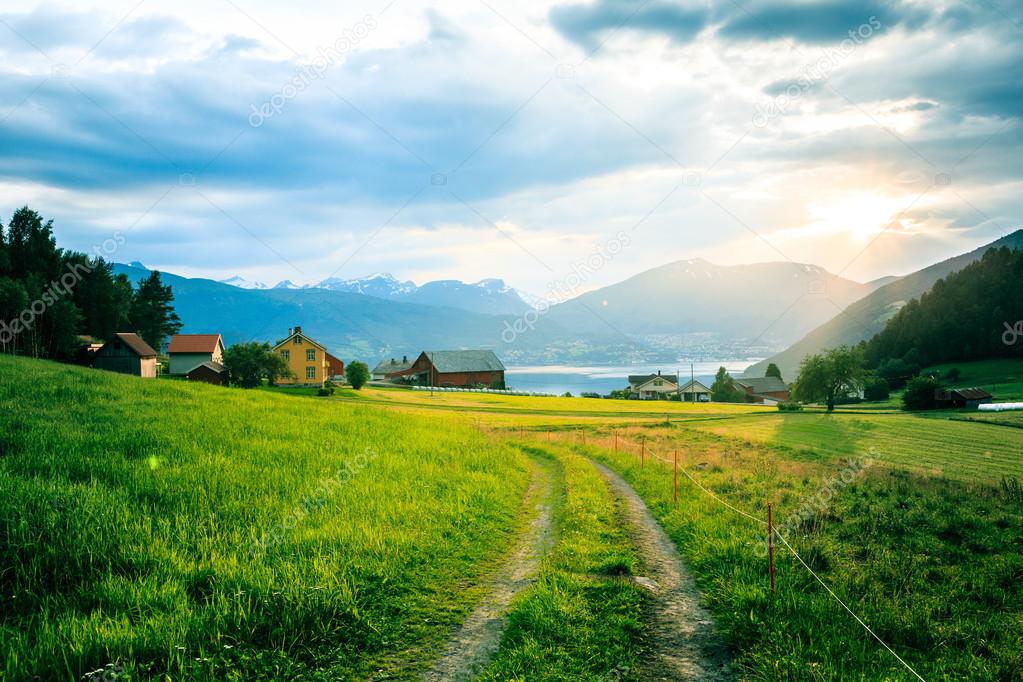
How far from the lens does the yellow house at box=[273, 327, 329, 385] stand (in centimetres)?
9325

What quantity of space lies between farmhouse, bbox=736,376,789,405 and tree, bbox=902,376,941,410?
238ft

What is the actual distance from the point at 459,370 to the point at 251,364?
62.4m

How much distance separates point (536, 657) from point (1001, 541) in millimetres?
13933

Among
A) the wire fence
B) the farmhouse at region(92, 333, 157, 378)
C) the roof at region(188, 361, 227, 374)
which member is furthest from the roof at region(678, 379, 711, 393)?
the farmhouse at region(92, 333, 157, 378)

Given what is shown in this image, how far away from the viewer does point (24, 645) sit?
719 centimetres

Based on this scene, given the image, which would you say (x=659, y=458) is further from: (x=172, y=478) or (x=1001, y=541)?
(x=172, y=478)

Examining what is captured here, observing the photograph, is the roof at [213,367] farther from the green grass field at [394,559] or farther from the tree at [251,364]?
the green grass field at [394,559]

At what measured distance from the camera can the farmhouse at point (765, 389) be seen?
150m

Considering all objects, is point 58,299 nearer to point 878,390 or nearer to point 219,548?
point 219,548

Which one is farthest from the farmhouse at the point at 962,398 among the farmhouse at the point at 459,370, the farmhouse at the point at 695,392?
the farmhouse at the point at 459,370

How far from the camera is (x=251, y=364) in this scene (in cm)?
7569

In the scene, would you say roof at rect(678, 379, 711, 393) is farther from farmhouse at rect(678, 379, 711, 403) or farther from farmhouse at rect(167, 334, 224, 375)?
farmhouse at rect(167, 334, 224, 375)

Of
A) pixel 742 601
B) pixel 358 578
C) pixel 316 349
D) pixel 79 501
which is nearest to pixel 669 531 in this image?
pixel 742 601

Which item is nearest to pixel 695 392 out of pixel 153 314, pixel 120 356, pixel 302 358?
pixel 302 358
